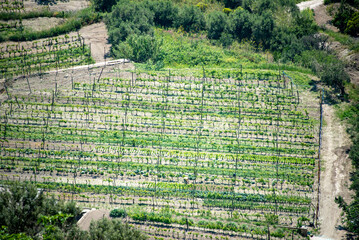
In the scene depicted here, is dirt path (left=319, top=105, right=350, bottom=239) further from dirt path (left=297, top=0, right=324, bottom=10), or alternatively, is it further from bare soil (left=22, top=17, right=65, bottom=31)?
bare soil (left=22, top=17, right=65, bottom=31)

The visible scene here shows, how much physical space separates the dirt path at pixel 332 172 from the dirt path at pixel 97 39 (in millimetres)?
22550

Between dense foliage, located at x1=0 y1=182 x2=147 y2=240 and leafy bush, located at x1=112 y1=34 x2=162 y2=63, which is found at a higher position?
leafy bush, located at x1=112 y1=34 x2=162 y2=63

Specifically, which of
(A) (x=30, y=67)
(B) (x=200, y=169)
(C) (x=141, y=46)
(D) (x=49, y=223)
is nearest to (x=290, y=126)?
(B) (x=200, y=169)

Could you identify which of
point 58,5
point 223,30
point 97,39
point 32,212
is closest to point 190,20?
point 223,30

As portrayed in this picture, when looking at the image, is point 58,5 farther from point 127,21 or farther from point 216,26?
point 216,26

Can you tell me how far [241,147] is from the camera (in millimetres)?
29734

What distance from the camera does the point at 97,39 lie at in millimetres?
42969

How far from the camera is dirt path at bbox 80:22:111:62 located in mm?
40344

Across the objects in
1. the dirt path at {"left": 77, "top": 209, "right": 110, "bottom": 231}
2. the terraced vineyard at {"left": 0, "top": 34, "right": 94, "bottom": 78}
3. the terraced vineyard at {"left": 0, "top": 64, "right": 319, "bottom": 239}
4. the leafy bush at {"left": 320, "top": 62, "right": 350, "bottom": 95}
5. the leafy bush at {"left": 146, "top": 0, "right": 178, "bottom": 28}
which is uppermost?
the leafy bush at {"left": 146, "top": 0, "right": 178, "bottom": 28}

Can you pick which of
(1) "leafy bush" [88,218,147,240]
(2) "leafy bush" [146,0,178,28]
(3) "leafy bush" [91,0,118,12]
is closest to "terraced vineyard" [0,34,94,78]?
(3) "leafy bush" [91,0,118,12]

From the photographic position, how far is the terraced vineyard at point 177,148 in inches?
997

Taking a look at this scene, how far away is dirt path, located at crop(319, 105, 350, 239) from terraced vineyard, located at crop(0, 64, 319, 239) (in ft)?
2.64

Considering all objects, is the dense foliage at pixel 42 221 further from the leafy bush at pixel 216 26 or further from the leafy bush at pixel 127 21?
the leafy bush at pixel 216 26

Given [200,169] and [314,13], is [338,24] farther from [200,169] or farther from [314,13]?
[200,169]
